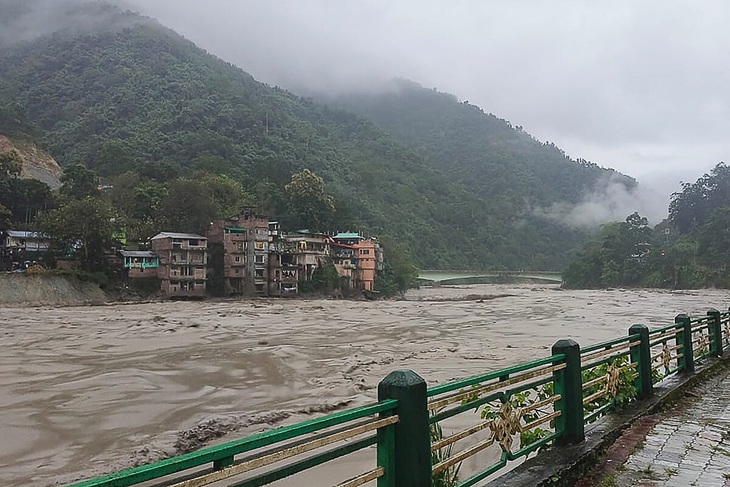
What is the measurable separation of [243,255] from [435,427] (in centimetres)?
4453

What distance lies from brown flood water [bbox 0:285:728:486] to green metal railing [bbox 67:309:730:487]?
3194mm

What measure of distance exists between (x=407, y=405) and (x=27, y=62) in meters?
146

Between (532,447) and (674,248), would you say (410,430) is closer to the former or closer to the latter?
(532,447)

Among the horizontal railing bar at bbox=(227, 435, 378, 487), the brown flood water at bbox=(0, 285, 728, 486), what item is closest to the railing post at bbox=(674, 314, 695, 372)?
the brown flood water at bbox=(0, 285, 728, 486)

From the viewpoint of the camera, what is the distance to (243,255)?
156 feet

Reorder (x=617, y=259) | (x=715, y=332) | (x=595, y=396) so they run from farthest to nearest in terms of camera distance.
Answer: (x=617, y=259) → (x=715, y=332) → (x=595, y=396)

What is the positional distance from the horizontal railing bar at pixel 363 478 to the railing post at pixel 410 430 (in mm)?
86

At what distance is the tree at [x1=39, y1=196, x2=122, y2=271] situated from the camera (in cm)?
4012

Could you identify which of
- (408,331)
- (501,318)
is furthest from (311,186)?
(408,331)

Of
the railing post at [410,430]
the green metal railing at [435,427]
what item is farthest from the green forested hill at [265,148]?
Answer: the railing post at [410,430]

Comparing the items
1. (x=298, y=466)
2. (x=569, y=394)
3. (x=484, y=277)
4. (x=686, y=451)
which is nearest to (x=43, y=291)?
(x=569, y=394)

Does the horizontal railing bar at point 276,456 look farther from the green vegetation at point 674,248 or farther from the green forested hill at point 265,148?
the green vegetation at point 674,248

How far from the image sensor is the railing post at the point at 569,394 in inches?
174

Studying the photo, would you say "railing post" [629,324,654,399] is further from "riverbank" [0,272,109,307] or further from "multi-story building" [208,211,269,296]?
"multi-story building" [208,211,269,296]
